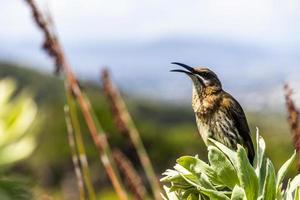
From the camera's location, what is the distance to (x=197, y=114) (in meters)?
4.19

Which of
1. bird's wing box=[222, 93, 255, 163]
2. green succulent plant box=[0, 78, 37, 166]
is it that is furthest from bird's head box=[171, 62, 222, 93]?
green succulent plant box=[0, 78, 37, 166]

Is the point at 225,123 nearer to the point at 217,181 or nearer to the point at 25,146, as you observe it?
the point at 217,181

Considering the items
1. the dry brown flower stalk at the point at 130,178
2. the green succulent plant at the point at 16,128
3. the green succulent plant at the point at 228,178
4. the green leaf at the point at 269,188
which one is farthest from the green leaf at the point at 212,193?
the dry brown flower stalk at the point at 130,178

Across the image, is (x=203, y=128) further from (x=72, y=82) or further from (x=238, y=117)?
(x=72, y=82)

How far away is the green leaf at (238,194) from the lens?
194 cm

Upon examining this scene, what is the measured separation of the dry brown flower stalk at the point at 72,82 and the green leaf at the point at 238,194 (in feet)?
5.12

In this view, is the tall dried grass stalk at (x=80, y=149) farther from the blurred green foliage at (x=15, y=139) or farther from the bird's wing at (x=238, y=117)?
the blurred green foliage at (x=15, y=139)

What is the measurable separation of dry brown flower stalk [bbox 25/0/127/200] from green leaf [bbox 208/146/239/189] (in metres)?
1.44

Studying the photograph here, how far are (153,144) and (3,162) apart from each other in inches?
1578

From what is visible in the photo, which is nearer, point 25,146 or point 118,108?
point 25,146

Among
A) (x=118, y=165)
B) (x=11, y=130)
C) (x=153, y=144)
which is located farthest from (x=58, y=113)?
(x=11, y=130)

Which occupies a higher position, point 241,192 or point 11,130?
point 11,130

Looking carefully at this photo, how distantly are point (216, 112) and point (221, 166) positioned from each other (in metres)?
2.34

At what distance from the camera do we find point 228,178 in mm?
2086
